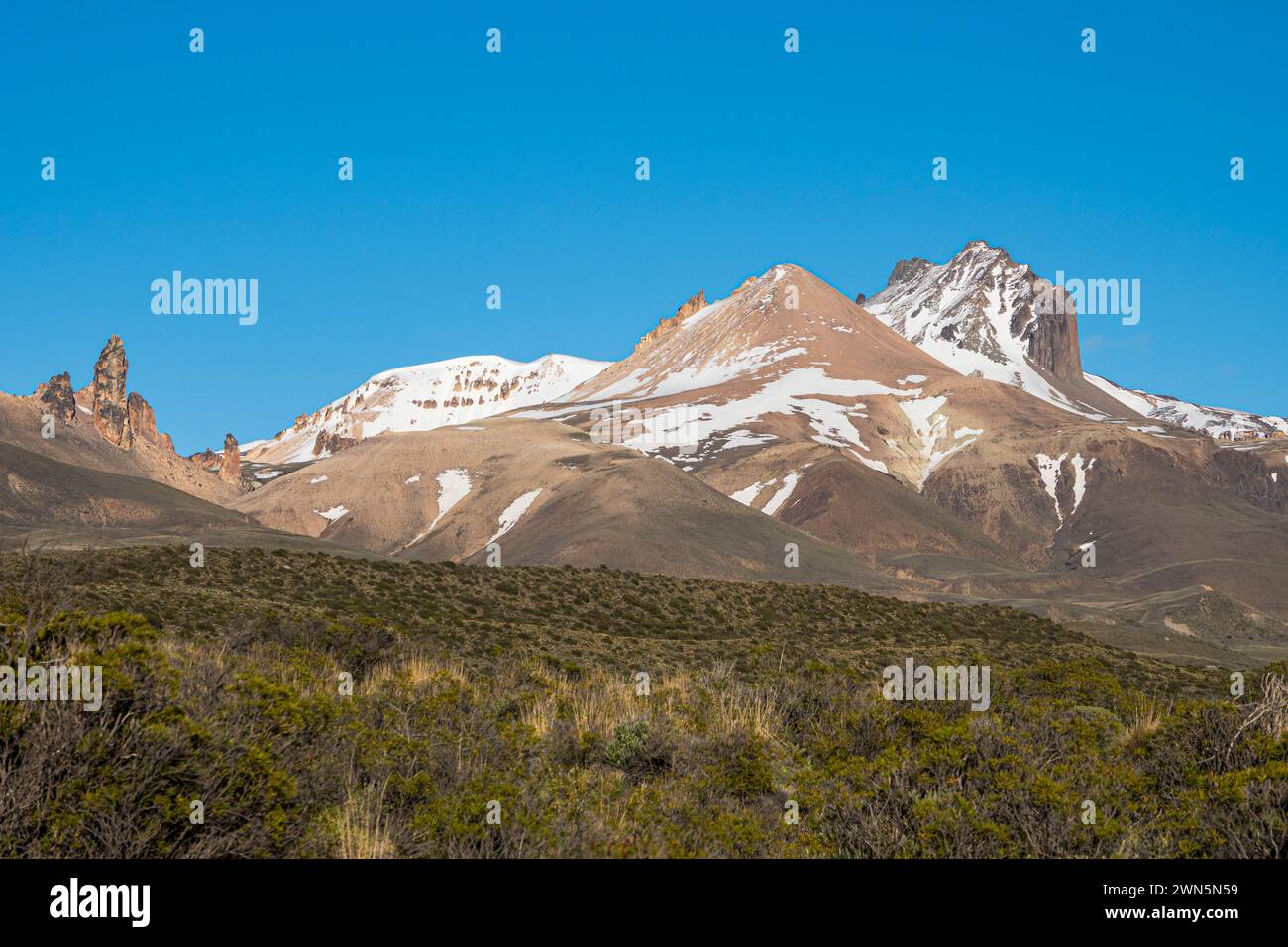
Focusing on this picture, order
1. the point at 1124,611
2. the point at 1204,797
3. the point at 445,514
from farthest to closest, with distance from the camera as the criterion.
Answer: the point at 445,514 < the point at 1124,611 < the point at 1204,797

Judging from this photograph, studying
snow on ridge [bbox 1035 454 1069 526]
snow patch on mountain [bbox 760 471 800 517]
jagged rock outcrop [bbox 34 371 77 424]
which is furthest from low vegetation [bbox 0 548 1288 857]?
jagged rock outcrop [bbox 34 371 77 424]

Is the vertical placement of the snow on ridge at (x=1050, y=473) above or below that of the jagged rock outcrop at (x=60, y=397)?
below

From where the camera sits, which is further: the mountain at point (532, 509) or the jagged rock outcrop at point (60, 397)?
the jagged rock outcrop at point (60, 397)

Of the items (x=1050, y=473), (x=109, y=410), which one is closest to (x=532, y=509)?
(x=1050, y=473)

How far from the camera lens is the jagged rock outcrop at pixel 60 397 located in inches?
7101

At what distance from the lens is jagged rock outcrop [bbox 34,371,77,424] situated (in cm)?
18038

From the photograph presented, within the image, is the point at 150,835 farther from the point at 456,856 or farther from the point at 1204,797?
the point at 1204,797

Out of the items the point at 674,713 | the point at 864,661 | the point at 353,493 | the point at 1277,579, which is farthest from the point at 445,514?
the point at 674,713

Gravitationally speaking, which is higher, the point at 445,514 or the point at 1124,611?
the point at 445,514

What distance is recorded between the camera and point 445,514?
490 feet

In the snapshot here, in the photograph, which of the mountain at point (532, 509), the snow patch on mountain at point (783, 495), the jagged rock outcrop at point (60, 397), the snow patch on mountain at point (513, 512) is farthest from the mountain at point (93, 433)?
the snow patch on mountain at point (783, 495)

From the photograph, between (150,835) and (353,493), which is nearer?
(150,835)

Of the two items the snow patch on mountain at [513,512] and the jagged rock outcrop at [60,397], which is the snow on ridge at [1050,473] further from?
the jagged rock outcrop at [60,397]
